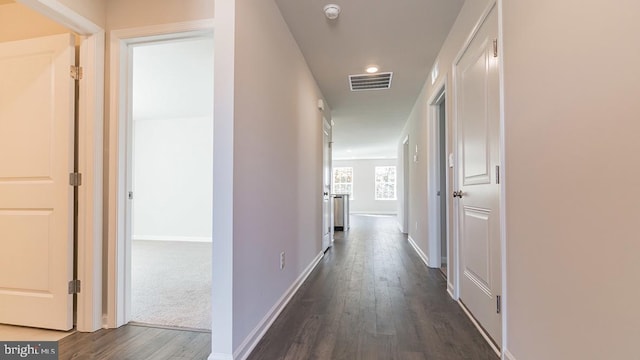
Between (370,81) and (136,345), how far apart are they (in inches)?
142

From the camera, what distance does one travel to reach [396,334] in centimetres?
194

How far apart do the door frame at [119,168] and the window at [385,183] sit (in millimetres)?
11455

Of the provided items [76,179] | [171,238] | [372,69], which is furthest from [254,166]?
[171,238]

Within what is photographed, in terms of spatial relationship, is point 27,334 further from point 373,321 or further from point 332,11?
point 332,11

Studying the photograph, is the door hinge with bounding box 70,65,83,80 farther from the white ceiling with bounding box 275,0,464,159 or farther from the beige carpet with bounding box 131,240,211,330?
the beige carpet with bounding box 131,240,211,330

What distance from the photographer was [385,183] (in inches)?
507

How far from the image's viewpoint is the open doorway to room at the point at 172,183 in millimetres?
2545

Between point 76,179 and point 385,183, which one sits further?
point 385,183

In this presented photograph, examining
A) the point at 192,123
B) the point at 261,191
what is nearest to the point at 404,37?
the point at 261,191

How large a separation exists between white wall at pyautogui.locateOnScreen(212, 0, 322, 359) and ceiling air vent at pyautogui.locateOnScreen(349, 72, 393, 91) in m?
1.16

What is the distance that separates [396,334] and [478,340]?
485 mm

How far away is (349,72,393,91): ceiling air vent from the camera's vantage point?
3.82 meters

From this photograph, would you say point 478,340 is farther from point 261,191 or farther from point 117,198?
point 117,198

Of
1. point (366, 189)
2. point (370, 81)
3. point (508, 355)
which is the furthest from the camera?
point (366, 189)
